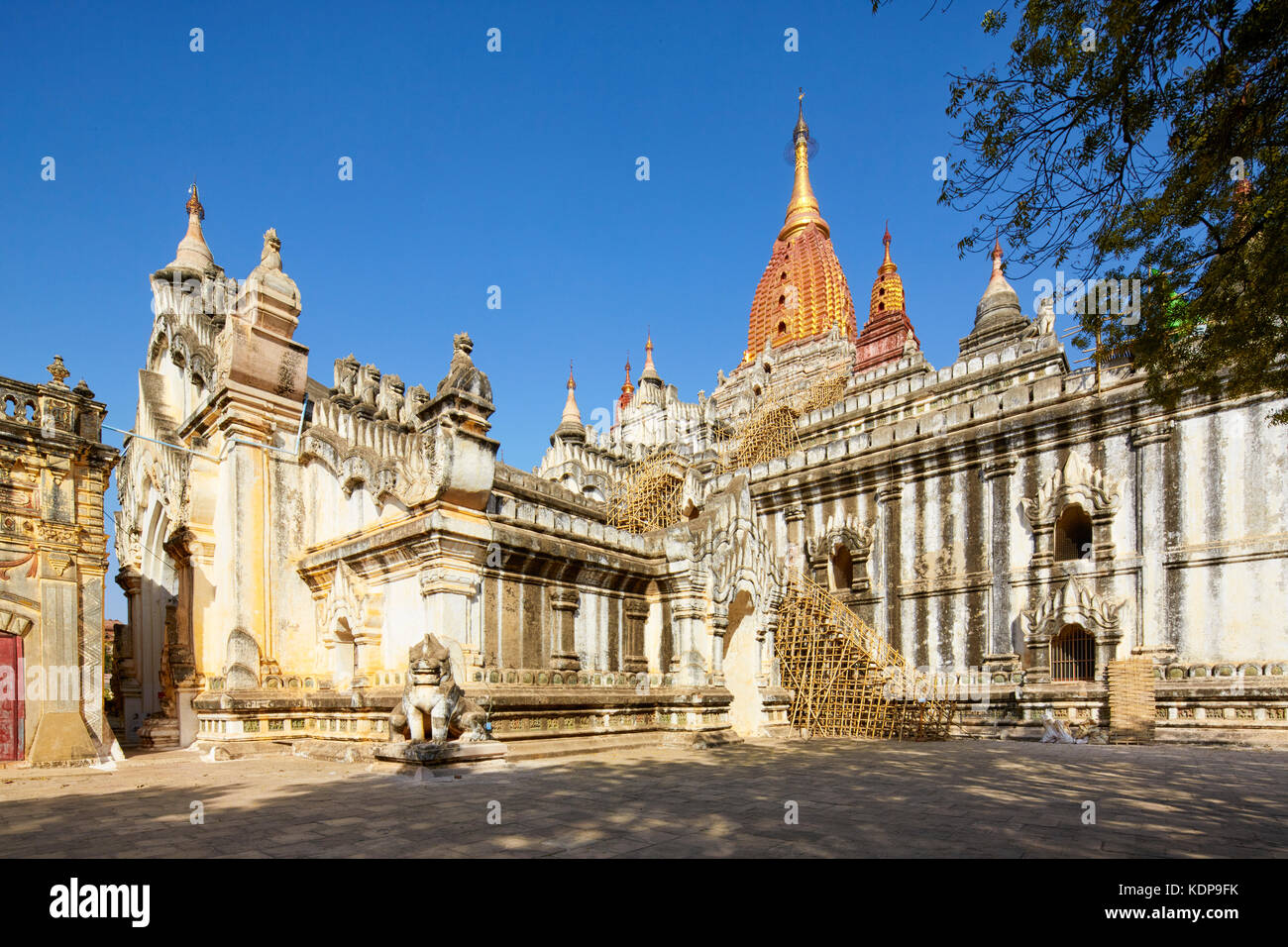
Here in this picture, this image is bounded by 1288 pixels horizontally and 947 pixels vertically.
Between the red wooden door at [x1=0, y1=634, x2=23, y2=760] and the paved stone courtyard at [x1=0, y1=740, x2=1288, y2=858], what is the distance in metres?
0.87

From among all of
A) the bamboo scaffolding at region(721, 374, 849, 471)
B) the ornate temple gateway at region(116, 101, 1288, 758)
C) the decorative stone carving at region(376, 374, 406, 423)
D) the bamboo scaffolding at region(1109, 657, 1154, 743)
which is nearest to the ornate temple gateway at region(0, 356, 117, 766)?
the ornate temple gateway at region(116, 101, 1288, 758)

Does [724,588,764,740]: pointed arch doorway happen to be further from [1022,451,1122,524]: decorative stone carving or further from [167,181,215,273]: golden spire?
[167,181,215,273]: golden spire

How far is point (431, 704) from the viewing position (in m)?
9.81

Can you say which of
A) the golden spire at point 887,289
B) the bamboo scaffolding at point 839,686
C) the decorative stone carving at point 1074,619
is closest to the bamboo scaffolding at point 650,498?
the bamboo scaffolding at point 839,686

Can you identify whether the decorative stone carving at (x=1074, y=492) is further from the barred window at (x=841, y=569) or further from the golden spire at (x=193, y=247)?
the golden spire at (x=193, y=247)

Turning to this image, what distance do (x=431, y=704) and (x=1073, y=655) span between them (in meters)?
16.6

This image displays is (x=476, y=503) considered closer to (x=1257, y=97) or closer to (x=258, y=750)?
(x=258, y=750)

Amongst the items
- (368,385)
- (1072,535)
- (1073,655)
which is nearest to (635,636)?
(368,385)

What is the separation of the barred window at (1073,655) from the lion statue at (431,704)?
1550 cm

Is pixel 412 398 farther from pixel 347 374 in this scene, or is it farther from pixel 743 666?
pixel 743 666

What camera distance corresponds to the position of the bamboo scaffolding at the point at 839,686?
17.7 m

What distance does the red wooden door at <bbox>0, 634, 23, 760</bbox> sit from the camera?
11.6m
